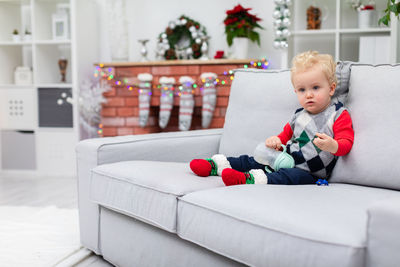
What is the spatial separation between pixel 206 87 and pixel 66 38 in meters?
1.43

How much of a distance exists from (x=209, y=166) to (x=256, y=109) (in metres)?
0.47

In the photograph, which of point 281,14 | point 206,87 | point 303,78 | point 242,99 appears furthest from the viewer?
point 206,87

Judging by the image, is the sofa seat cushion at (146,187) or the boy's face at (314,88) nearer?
the sofa seat cushion at (146,187)

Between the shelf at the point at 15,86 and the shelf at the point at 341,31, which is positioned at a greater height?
the shelf at the point at 341,31

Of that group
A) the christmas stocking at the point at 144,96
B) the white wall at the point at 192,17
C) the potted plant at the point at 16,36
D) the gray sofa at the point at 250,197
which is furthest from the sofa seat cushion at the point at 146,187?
the potted plant at the point at 16,36

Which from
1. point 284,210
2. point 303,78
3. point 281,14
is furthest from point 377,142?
point 281,14

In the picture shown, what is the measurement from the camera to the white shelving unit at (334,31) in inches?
139

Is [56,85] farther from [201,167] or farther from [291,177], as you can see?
[291,177]

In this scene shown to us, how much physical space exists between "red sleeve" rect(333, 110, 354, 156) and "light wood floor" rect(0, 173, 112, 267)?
196 centimetres

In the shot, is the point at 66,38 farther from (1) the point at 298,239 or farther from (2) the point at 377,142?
(1) the point at 298,239

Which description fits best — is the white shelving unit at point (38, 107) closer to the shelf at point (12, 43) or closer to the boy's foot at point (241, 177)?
the shelf at point (12, 43)

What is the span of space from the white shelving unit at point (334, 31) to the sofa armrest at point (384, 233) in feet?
9.08

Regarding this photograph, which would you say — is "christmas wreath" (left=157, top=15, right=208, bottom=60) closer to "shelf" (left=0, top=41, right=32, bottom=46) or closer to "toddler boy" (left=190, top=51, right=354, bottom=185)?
"shelf" (left=0, top=41, right=32, bottom=46)

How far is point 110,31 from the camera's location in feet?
13.4
